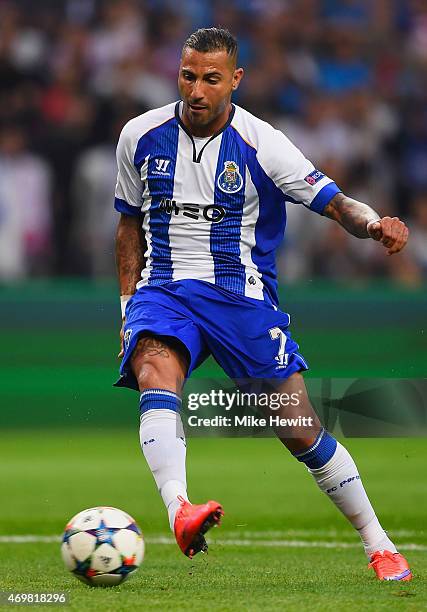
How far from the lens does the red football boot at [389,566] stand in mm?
5387

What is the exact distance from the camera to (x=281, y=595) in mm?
4840

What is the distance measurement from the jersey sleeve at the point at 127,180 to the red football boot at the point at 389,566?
182 centimetres

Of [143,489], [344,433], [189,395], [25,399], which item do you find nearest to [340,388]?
[344,433]

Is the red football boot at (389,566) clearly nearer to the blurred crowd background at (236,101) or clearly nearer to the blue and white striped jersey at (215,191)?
the blue and white striped jersey at (215,191)

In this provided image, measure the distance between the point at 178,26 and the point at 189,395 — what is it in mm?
8057

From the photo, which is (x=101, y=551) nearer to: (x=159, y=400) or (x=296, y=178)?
(x=159, y=400)

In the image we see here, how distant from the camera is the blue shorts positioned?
5.32m

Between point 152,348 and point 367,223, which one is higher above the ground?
point 367,223

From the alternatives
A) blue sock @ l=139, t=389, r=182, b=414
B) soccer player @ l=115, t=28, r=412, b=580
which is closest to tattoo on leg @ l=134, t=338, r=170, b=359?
soccer player @ l=115, t=28, r=412, b=580

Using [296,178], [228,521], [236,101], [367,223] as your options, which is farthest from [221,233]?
[236,101]

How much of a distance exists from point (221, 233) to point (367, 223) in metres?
0.67

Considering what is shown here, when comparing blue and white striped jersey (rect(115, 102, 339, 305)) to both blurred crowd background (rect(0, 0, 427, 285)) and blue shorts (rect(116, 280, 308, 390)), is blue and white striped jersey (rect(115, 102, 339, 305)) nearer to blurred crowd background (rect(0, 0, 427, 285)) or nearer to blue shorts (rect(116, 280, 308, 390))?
blue shorts (rect(116, 280, 308, 390))

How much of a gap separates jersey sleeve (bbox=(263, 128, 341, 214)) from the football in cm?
157

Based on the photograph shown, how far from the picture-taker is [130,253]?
566cm
